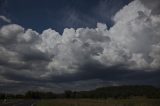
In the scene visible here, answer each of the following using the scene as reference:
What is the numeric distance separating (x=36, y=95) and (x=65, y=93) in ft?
64.2

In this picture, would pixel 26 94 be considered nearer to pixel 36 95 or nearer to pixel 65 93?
pixel 36 95

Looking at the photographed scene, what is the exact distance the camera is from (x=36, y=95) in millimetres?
187000

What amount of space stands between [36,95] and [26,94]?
254 inches

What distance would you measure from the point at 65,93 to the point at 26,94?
25.9 metres

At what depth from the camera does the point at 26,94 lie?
185375 mm

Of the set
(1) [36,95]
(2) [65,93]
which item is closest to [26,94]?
(1) [36,95]

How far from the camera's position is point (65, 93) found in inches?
7618
